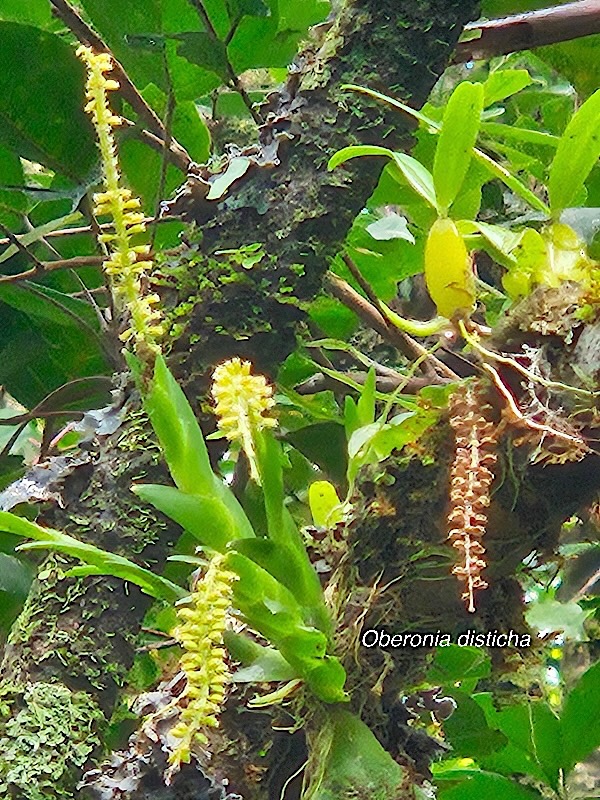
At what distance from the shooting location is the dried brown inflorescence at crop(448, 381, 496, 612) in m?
0.52

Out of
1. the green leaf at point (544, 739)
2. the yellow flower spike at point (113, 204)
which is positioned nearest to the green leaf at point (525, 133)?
the yellow flower spike at point (113, 204)

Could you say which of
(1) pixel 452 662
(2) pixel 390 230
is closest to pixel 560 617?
(1) pixel 452 662

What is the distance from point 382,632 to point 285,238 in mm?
327

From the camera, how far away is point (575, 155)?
0.60 metres

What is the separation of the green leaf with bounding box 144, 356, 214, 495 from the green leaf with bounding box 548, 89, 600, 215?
30 centimetres

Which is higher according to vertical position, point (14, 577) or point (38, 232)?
point (38, 232)

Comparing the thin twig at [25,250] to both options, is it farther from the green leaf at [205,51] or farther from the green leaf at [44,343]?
the green leaf at [205,51]

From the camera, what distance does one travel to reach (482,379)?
0.60 meters

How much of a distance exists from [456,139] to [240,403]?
25 cm

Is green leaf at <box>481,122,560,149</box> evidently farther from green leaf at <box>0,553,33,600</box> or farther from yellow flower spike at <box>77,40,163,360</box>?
green leaf at <box>0,553,33,600</box>

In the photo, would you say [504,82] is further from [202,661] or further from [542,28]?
[202,661]

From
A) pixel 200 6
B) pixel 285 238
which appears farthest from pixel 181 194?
pixel 200 6

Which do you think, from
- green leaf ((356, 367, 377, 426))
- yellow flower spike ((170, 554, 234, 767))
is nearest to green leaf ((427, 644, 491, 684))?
green leaf ((356, 367, 377, 426))

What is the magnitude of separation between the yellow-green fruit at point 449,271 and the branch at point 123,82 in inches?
11.7
